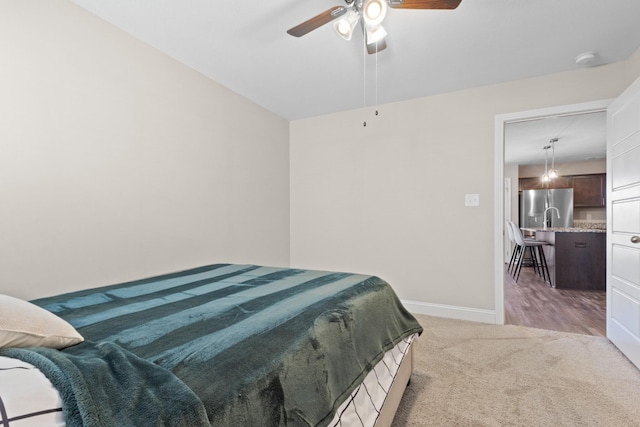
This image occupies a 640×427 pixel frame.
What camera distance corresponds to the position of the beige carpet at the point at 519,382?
5.19 ft

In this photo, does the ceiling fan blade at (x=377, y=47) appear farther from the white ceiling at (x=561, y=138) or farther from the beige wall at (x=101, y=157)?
the white ceiling at (x=561, y=138)

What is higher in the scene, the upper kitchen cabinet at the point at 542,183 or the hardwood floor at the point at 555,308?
the upper kitchen cabinet at the point at 542,183

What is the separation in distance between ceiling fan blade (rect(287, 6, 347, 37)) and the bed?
4.55ft

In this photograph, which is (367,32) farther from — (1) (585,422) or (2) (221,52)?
(1) (585,422)

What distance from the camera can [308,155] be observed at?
3.90m

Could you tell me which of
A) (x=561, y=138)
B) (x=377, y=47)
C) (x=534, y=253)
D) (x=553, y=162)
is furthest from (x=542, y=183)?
(x=377, y=47)

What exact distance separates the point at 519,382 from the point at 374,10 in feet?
7.34

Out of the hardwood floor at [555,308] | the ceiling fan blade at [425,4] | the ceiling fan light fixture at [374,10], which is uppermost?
the ceiling fan blade at [425,4]

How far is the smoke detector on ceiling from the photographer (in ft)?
7.83

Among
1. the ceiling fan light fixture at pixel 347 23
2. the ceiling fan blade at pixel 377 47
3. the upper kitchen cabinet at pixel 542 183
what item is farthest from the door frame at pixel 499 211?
the upper kitchen cabinet at pixel 542 183

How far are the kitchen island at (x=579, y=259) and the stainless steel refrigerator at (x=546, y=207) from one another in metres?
2.80

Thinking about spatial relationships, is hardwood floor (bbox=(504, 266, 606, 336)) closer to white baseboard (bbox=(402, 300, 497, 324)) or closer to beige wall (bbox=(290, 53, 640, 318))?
white baseboard (bbox=(402, 300, 497, 324))

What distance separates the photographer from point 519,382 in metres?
1.89

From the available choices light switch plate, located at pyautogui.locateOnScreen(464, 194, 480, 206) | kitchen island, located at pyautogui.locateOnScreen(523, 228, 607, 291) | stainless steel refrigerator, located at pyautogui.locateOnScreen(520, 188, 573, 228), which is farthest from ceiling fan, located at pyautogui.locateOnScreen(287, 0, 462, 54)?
stainless steel refrigerator, located at pyautogui.locateOnScreen(520, 188, 573, 228)
